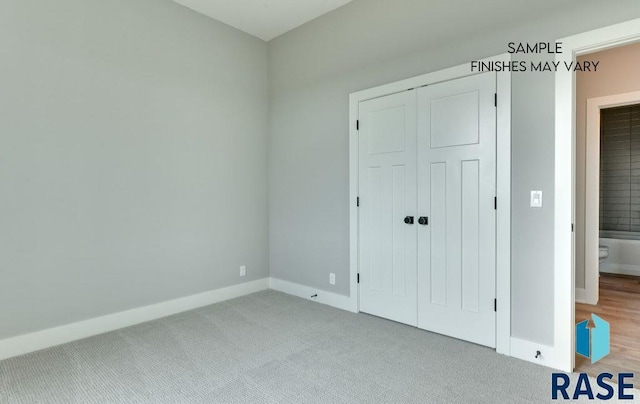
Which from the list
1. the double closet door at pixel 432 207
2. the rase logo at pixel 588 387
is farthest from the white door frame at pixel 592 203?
the double closet door at pixel 432 207

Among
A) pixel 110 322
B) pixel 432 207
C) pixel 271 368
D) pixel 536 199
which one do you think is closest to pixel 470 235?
pixel 432 207

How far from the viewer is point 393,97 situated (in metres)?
3.06

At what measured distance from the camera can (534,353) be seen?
2338mm

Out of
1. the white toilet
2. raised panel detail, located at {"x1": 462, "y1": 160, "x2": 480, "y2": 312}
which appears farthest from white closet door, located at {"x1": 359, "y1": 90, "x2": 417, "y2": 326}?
the white toilet

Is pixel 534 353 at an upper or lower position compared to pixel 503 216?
lower

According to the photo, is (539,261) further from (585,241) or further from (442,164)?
(585,241)

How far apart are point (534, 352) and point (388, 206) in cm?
156

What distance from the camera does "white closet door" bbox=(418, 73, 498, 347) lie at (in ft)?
8.33

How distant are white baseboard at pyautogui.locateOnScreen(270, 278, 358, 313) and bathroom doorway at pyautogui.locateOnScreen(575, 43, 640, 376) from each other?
6.16 feet

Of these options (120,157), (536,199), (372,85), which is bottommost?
(536,199)

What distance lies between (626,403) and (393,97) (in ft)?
8.66

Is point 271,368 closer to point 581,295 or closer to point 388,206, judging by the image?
point 388,206

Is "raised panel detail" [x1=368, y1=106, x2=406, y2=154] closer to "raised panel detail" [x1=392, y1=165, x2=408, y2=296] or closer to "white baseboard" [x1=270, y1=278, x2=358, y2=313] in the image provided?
"raised panel detail" [x1=392, y1=165, x2=408, y2=296]

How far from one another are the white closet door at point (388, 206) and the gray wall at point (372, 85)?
0.24 metres
